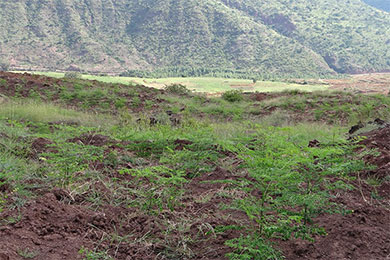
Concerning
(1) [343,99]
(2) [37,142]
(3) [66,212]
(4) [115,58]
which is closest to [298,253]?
(3) [66,212]

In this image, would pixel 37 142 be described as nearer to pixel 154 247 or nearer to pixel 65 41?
pixel 154 247

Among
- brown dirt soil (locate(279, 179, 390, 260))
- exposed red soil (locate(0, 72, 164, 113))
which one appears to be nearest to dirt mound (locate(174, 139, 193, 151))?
brown dirt soil (locate(279, 179, 390, 260))

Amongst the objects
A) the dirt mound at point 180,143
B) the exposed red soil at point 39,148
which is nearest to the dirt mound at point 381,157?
the dirt mound at point 180,143

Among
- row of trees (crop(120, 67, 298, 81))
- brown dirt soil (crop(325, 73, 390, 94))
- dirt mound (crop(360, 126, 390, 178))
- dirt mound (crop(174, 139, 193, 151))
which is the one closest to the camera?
dirt mound (crop(360, 126, 390, 178))

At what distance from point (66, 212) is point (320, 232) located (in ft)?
7.13

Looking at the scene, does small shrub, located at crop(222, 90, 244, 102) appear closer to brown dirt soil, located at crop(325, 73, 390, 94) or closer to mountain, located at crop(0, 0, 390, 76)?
brown dirt soil, located at crop(325, 73, 390, 94)

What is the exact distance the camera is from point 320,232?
3.15 m

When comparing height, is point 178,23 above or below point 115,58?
above

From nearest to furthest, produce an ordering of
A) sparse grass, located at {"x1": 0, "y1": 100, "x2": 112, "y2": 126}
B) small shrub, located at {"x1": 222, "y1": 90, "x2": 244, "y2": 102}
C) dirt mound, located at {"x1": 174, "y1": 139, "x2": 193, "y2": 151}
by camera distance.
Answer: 1. dirt mound, located at {"x1": 174, "y1": 139, "x2": 193, "y2": 151}
2. sparse grass, located at {"x1": 0, "y1": 100, "x2": 112, "y2": 126}
3. small shrub, located at {"x1": 222, "y1": 90, "x2": 244, "y2": 102}

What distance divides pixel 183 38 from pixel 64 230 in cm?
7876

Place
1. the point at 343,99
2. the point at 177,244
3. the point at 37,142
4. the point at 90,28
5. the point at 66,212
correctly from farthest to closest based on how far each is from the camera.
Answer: the point at 90,28, the point at 343,99, the point at 37,142, the point at 66,212, the point at 177,244

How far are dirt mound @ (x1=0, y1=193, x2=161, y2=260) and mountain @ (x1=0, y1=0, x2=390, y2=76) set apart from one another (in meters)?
63.9

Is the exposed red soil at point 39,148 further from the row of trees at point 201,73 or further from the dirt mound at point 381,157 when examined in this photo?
the row of trees at point 201,73

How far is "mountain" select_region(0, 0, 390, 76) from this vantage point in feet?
224
